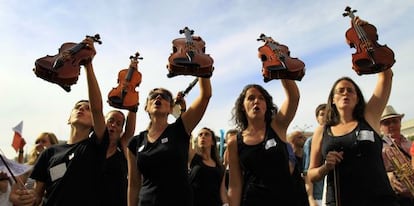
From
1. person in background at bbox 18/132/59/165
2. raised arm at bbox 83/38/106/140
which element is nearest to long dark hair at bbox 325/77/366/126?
raised arm at bbox 83/38/106/140

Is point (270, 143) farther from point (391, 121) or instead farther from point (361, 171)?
point (391, 121)

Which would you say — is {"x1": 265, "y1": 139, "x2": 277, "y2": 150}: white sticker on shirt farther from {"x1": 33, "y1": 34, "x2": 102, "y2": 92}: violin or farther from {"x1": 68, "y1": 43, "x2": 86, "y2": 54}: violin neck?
{"x1": 68, "y1": 43, "x2": 86, "y2": 54}: violin neck

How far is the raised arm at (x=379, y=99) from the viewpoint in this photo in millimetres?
3812

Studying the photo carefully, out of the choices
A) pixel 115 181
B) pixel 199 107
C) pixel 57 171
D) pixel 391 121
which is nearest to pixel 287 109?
pixel 199 107

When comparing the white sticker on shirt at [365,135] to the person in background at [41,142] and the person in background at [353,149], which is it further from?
the person in background at [41,142]

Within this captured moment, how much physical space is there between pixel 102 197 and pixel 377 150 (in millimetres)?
3177

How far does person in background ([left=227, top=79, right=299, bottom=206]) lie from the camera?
366 centimetres

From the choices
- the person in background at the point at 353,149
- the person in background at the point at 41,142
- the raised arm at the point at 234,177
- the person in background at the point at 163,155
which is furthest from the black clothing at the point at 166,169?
the person in background at the point at 41,142

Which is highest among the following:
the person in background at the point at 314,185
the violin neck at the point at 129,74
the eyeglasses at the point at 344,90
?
the violin neck at the point at 129,74

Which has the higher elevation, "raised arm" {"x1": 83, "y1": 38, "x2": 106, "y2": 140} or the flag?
the flag

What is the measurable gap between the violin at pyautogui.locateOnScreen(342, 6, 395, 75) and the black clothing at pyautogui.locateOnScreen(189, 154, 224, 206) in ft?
10.5

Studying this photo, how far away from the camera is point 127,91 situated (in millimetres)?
5391

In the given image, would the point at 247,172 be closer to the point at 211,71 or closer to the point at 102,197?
the point at 211,71

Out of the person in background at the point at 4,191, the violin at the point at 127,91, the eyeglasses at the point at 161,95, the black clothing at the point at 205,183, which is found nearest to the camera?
the eyeglasses at the point at 161,95
